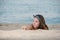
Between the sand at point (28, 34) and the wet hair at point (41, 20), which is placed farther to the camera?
the wet hair at point (41, 20)

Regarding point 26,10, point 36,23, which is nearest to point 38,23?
point 36,23

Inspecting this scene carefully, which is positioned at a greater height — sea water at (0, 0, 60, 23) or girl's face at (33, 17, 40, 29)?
sea water at (0, 0, 60, 23)

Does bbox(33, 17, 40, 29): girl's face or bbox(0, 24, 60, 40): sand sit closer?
bbox(0, 24, 60, 40): sand

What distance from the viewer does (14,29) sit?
1.68 meters

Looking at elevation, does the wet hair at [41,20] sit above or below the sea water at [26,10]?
below

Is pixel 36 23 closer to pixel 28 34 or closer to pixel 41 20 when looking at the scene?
pixel 41 20

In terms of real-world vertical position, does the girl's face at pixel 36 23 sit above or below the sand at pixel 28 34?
above

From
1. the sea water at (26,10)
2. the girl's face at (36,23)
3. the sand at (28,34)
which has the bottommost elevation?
the sand at (28,34)

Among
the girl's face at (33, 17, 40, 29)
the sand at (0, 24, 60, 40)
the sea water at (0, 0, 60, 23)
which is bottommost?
the sand at (0, 24, 60, 40)

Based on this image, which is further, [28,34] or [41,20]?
[41,20]

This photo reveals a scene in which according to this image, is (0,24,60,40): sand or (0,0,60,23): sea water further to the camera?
(0,0,60,23): sea water

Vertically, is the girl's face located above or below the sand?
above

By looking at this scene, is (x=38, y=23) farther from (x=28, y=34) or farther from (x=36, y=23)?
(x=28, y=34)

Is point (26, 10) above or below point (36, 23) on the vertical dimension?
above
